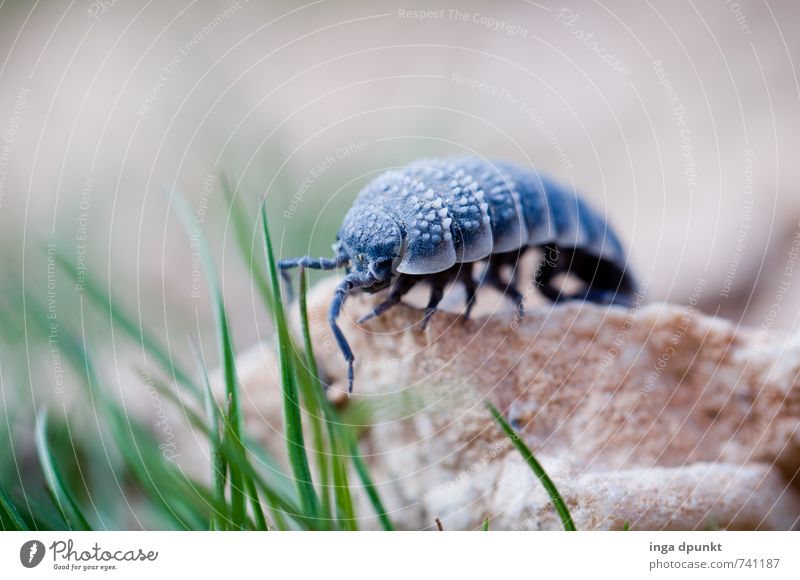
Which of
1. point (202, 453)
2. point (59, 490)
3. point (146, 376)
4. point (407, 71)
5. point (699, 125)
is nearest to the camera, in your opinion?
point (59, 490)

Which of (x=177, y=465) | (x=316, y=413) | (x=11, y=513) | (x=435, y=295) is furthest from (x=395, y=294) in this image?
(x=11, y=513)

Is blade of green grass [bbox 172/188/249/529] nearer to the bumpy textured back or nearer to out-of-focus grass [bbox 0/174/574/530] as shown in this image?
out-of-focus grass [bbox 0/174/574/530]

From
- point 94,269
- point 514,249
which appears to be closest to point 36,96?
point 94,269

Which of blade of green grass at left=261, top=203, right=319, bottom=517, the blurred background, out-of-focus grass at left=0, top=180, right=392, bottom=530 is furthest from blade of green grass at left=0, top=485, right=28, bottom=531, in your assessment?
blade of green grass at left=261, top=203, right=319, bottom=517

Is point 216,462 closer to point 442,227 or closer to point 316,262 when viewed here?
point 316,262

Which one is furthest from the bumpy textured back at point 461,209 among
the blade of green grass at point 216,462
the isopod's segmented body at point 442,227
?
the blade of green grass at point 216,462

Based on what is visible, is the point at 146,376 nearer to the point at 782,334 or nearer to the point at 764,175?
the point at 782,334

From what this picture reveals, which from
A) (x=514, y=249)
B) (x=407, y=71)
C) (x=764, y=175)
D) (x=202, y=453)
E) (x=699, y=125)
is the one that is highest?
(x=407, y=71)
